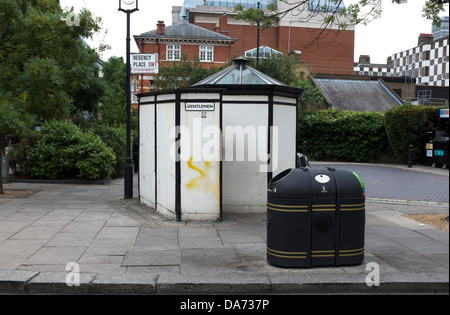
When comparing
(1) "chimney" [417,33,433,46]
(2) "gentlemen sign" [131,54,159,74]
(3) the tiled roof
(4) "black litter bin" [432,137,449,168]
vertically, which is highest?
(1) "chimney" [417,33,433,46]

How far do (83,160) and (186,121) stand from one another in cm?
724

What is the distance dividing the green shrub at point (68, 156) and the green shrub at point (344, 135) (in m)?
15.4

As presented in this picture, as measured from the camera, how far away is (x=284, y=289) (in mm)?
5324

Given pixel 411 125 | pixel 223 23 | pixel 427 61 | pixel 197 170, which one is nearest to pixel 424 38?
pixel 427 61

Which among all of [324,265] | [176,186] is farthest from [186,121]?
[324,265]

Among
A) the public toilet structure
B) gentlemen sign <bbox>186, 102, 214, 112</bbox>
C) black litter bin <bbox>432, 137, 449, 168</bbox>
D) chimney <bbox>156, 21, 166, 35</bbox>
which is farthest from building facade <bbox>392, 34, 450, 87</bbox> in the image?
chimney <bbox>156, 21, 166, 35</bbox>

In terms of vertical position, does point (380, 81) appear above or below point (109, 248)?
above

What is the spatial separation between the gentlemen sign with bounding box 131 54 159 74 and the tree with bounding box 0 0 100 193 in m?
1.83

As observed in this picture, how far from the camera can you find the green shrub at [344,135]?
1030 inches

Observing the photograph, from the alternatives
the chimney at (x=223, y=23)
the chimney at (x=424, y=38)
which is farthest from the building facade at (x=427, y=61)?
the chimney at (x=223, y=23)

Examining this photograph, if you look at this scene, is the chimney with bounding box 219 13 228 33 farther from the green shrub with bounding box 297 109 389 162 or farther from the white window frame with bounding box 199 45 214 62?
the green shrub with bounding box 297 109 389 162

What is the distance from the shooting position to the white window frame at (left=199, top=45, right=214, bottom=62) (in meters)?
52.2

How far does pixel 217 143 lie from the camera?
8.54m

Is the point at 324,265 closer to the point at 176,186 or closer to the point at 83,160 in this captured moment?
the point at 176,186
